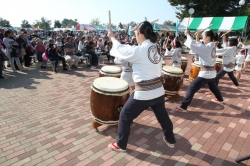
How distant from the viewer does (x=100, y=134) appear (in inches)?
131

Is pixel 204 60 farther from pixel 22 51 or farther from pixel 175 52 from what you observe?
pixel 22 51

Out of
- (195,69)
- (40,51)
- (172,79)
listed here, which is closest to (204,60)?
(172,79)

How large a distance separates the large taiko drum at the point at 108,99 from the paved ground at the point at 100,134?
0.38 metres

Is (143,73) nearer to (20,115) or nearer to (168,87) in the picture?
(168,87)

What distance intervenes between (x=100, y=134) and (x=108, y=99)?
0.75m

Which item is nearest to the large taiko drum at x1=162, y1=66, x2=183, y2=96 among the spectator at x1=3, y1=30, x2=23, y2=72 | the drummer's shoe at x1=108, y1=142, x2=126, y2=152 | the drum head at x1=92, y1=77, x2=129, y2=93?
the drum head at x1=92, y1=77, x2=129, y2=93

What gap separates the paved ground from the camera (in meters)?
2.72

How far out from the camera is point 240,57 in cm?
745

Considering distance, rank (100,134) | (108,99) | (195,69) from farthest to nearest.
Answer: (195,69) → (100,134) → (108,99)

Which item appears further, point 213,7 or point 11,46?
point 213,7

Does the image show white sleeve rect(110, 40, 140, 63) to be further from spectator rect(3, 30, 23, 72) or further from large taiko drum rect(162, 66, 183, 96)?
spectator rect(3, 30, 23, 72)

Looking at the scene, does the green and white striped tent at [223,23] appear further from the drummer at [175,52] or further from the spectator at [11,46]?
the spectator at [11,46]

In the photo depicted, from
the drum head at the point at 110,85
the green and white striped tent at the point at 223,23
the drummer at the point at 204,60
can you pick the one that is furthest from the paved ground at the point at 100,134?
the green and white striped tent at the point at 223,23

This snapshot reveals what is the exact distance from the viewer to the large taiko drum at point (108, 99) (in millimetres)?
2969
